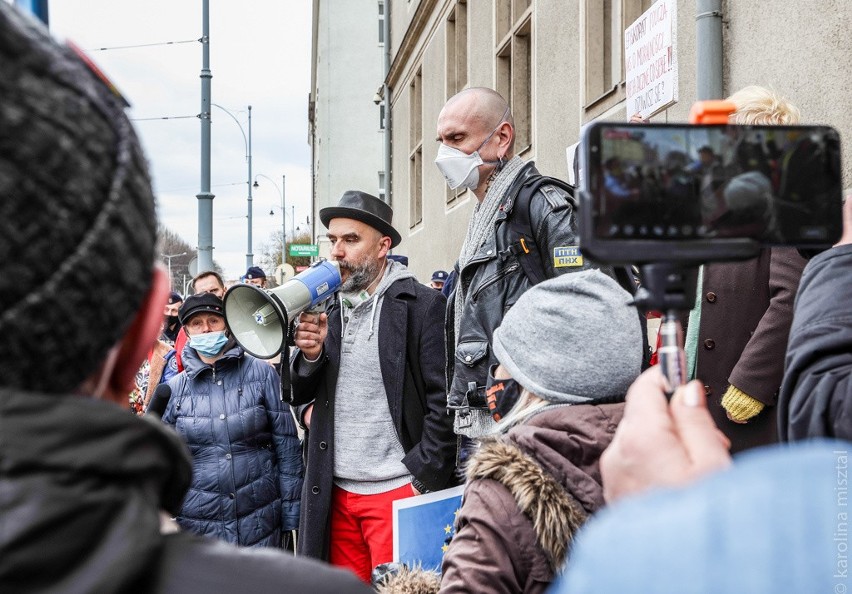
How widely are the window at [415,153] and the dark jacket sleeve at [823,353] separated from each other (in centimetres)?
1589

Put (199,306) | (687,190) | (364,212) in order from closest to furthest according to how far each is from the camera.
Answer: (687,190), (364,212), (199,306)

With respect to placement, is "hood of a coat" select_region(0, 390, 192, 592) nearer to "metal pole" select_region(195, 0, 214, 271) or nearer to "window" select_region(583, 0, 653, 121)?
"window" select_region(583, 0, 653, 121)

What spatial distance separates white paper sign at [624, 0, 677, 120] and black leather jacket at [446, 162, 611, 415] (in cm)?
198

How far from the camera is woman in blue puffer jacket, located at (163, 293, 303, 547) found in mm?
4328

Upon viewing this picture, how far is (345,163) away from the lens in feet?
123

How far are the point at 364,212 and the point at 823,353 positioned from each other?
9.90 feet

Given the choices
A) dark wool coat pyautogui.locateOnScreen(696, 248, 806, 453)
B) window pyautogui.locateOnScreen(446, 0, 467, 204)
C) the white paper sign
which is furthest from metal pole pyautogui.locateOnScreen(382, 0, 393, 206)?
dark wool coat pyautogui.locateOnScreen(696, 248, 806, 453)

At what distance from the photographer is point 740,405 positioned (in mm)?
2893

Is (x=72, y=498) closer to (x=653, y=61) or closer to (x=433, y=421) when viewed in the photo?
(x=433, y=421)

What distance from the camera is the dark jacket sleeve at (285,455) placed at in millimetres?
4477

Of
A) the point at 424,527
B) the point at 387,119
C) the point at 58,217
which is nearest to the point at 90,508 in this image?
the point at 58,217

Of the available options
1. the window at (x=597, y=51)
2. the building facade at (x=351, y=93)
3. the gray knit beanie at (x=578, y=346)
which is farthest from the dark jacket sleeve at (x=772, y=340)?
the building facade at (x=351, y=93)

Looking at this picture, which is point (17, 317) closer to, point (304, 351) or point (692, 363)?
point (692, 363)

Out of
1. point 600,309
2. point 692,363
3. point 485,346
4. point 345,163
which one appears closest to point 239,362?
point 485,346
